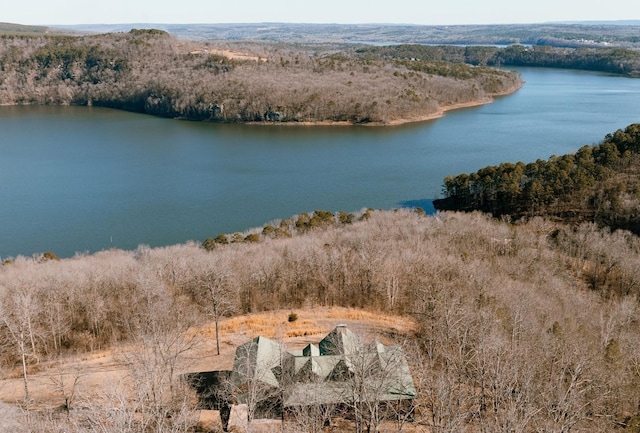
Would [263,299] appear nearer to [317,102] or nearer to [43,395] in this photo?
[43,395]

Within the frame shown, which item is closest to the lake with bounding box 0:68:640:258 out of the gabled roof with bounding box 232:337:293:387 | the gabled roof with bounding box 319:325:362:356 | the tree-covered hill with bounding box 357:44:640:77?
the gabled roof with bounding box 232:337:293:387

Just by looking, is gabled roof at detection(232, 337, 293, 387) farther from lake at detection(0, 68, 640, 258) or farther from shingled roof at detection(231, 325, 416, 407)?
lake at detection(0, 68, 640, 258)

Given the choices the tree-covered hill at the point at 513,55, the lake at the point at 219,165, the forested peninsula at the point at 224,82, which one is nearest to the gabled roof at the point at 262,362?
the lake at the point at 219,165

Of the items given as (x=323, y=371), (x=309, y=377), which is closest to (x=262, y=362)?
(x=309, y=377)

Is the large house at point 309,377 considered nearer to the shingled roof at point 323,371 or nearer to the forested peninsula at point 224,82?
the shingled roof at point 323,371

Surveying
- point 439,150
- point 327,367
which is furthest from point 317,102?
point 327,367

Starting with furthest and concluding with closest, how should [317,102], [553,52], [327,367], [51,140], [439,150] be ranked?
[553,52]
[317,102]
[51,140]
[439,150]
[327,367]
